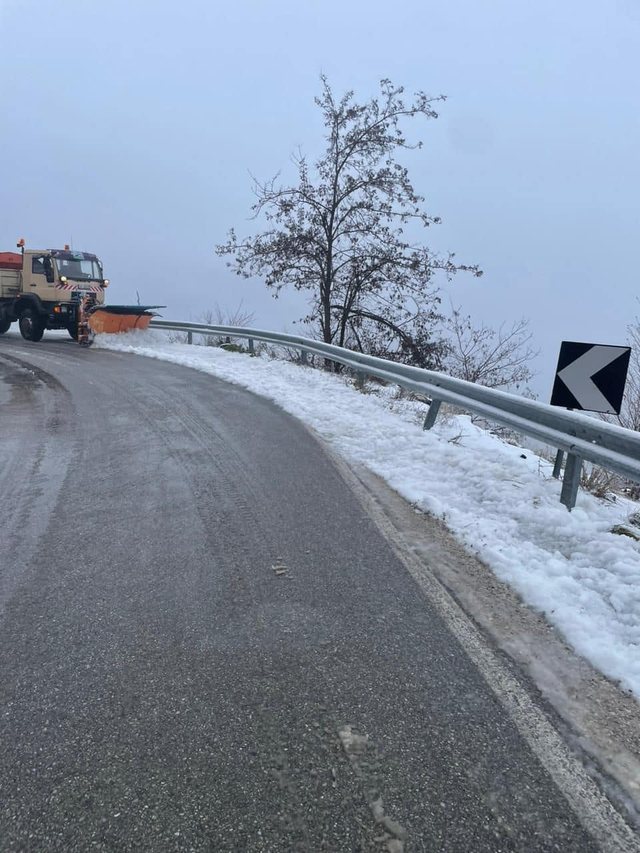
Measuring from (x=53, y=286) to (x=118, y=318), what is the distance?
85.6 inches

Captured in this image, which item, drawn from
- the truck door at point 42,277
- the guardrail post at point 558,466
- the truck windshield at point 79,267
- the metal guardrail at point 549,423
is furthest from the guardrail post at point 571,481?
the truck door at point 42,277

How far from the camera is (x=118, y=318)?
60.7 ft

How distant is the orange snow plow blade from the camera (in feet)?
58.6

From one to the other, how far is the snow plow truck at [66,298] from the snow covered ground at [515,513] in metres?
10.7

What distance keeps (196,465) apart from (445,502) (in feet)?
8.21

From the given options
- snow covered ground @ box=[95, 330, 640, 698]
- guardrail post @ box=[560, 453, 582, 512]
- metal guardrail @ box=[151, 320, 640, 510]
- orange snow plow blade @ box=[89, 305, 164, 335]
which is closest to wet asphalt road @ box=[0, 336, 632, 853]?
snow covered ground @ box=[95, 330, 640, 698]

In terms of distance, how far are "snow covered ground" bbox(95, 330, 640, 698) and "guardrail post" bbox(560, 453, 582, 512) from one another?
0.08 m

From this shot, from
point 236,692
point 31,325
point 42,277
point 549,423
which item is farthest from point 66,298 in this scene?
point 236,692

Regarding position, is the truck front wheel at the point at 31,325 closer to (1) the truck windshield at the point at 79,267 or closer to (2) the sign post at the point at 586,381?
(1) the truck windshield at the point at 79,267

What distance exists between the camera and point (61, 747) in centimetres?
236

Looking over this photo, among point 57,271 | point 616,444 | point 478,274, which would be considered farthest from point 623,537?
point 57,271

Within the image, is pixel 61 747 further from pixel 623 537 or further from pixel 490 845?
pixel 623 537

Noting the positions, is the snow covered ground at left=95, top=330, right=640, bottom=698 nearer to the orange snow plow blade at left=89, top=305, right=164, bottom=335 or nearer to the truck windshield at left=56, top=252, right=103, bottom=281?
the orange snow plow blade at left=89, top=305, right=164, bottom=335

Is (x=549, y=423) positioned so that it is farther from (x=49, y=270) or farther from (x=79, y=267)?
(x=49, y=270)
